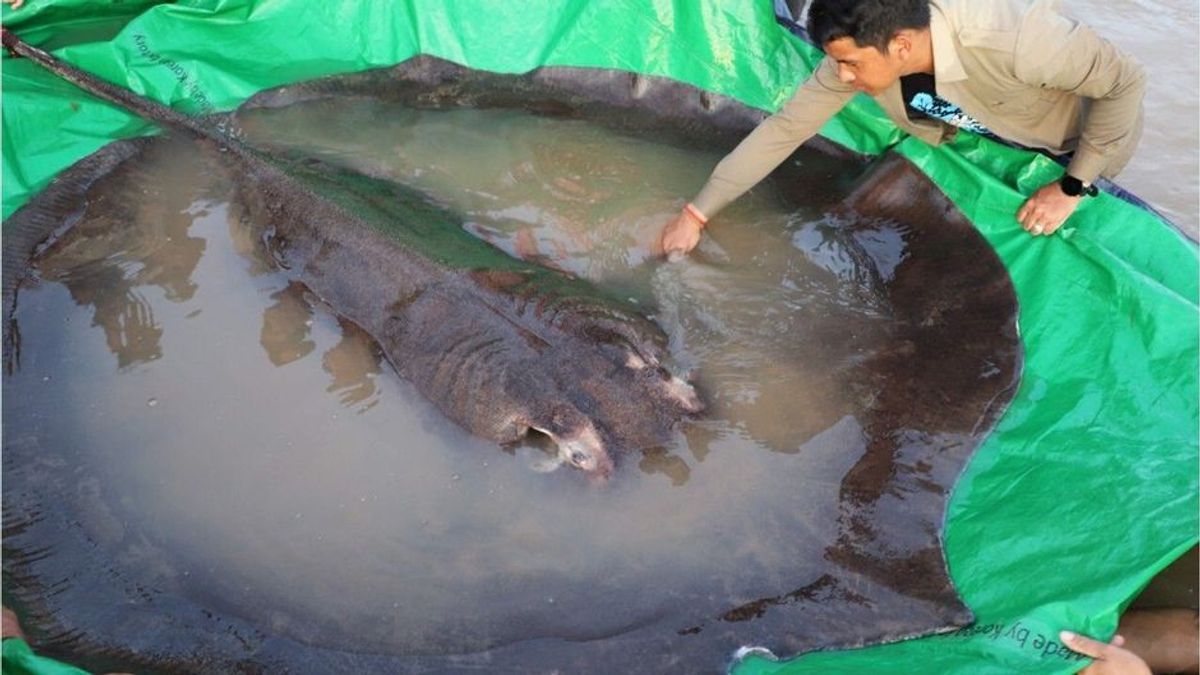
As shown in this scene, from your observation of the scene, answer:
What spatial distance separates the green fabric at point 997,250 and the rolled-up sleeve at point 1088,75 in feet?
1.00

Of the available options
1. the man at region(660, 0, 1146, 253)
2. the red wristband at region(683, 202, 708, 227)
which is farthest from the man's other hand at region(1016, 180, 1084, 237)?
the red wristband at region(683, 202, 708, 227)

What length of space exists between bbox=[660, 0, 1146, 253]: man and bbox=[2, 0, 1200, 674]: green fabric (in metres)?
0.18

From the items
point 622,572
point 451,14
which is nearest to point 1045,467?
point 622,572

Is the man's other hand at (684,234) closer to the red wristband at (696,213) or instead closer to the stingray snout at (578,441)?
the red wristband at (696,213)

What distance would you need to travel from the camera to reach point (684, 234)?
4363 mm

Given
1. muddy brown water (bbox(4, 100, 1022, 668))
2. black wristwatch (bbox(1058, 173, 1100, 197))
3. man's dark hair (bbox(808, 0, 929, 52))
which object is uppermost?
man's dark hair (bbox(808, 0, 929, 52))

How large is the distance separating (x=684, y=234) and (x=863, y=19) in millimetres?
1361

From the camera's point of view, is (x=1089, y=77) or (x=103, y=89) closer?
(x=1089, y=77)

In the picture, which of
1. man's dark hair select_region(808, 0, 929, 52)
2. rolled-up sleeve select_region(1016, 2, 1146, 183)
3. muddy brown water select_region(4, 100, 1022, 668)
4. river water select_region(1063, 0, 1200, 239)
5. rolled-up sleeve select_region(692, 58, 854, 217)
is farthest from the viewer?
river water select_region(1063, 0, 1200, 239)

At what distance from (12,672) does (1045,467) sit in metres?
3.55

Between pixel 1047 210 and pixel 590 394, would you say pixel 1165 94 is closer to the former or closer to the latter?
pixel 1047 210

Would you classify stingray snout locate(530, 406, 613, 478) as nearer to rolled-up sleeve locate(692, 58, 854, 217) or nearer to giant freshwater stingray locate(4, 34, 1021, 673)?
giant freshwater stingray locate(4, 34, 1021, 673)

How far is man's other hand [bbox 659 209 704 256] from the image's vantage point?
4363 mm

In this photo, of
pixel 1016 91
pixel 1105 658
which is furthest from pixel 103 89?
pixel 1105 658
